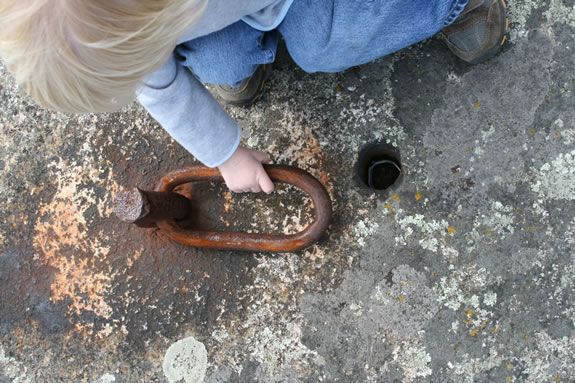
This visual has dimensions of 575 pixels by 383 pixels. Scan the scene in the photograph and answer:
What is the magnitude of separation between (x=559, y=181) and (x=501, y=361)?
391 mm

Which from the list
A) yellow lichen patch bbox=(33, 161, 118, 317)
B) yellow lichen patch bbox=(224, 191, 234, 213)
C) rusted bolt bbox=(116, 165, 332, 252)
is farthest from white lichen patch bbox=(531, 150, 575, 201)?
yellow lichen patch bbox=(33, 161, 118, 317)

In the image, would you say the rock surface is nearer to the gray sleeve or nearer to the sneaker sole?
the sneaker sole

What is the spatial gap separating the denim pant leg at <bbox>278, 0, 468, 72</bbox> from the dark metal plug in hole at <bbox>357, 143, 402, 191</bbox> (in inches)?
8.4

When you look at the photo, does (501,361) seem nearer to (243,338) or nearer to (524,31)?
(243,338)

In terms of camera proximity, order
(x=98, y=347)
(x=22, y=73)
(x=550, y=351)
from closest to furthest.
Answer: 1. (x=22, y=73)
2. (x=550, y=351)
3. (x=98, y=347)

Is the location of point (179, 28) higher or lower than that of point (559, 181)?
higher

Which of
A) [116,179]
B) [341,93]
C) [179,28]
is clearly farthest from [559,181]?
[116,179]

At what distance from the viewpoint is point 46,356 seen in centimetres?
131

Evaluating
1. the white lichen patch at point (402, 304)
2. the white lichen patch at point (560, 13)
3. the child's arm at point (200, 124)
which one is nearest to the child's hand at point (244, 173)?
the child's arm at point (200, 124)

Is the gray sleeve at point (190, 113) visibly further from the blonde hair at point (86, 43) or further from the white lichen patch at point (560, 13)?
the white lichen patch at point (560, 13)

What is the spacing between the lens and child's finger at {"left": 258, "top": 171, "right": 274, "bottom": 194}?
1.19 metres

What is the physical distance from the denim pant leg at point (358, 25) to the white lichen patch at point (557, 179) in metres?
0.37

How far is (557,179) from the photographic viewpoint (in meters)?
1.19

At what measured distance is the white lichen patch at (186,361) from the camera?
125 cm
